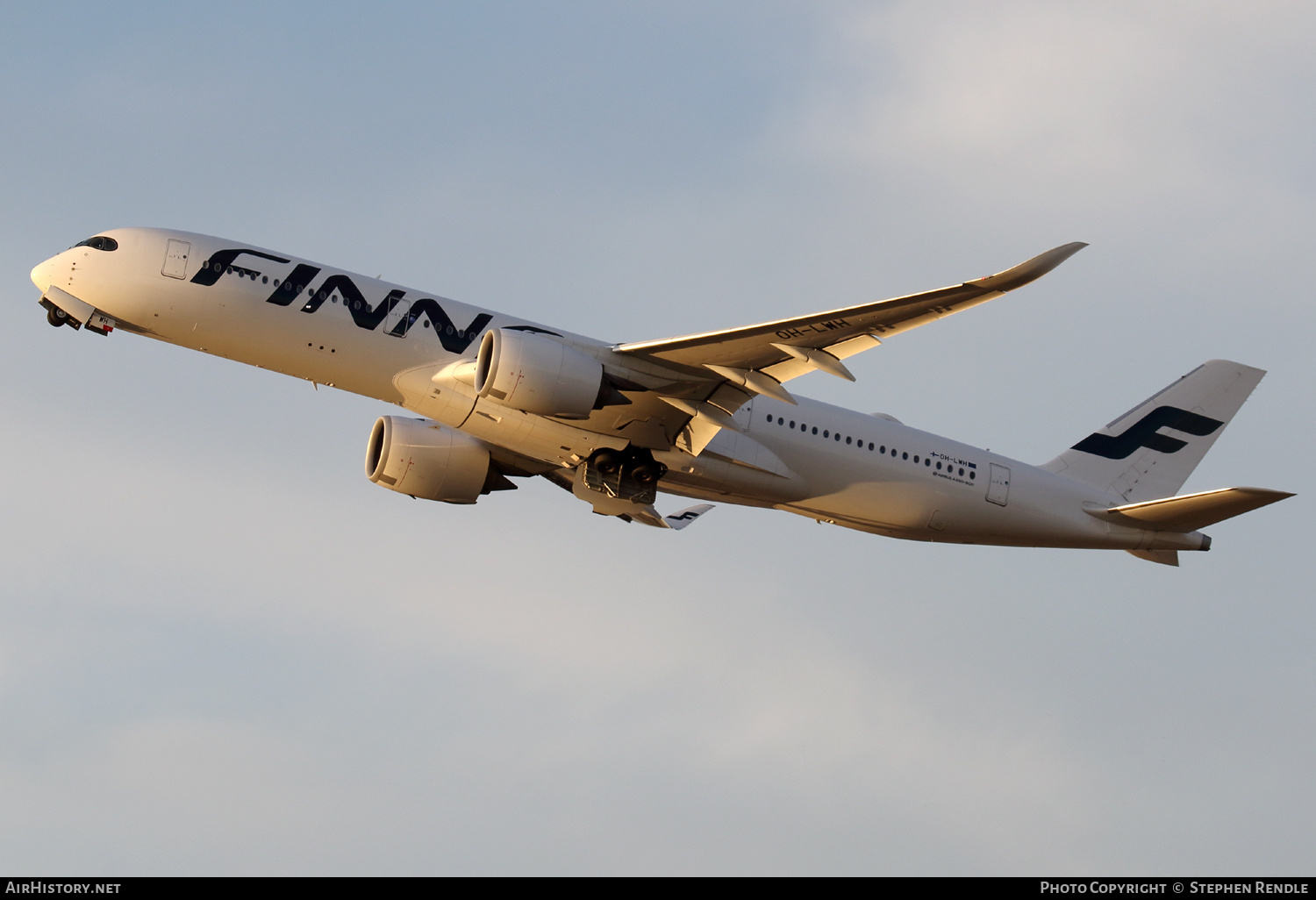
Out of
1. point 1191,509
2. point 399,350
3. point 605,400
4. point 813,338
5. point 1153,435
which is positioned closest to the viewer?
point 813,338

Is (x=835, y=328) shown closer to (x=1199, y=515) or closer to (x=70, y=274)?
(x=1199, y=515)

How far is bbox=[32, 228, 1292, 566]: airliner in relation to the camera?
28.5 meters

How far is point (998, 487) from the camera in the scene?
3444 cm

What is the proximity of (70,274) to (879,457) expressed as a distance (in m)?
→ 19.4

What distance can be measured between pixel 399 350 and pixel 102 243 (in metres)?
7.22

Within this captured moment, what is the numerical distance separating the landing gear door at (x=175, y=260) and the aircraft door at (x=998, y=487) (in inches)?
795

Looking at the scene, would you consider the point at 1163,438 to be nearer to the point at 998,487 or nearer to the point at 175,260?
the point at 998,487

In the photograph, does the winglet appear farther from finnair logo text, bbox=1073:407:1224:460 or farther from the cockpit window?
the cockpit window

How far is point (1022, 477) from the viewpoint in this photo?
34938 mm

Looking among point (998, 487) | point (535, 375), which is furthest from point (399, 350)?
point (998, 487)

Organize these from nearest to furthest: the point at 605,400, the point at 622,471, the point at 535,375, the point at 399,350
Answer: the point at 535,375, the point at 605,400, the point at 399,350, the point at 622,471

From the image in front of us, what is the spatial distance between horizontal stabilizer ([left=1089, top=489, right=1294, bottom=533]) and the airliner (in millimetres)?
66

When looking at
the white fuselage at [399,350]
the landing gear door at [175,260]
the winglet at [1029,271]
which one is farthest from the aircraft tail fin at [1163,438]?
the landing gear door at [175,260]
